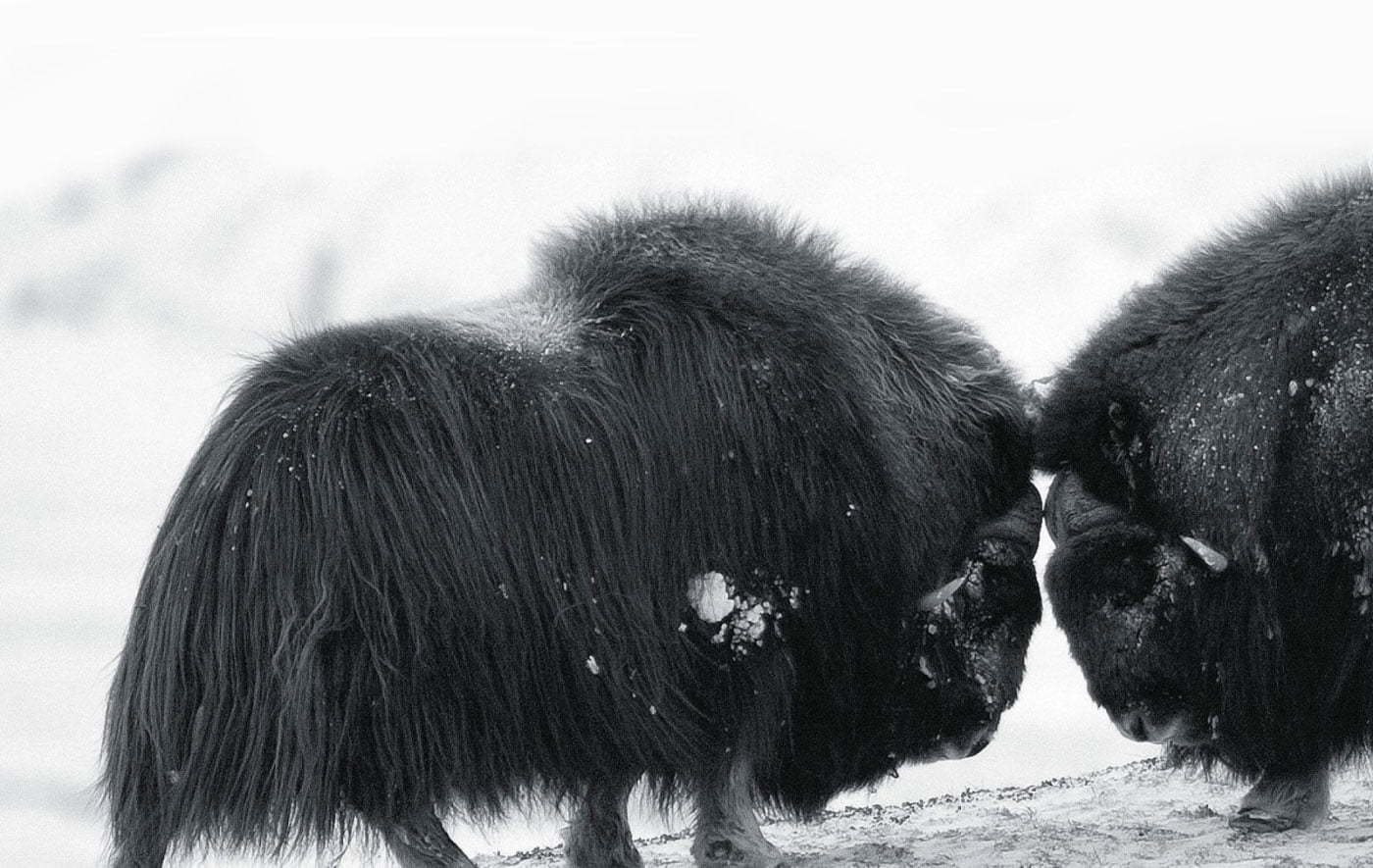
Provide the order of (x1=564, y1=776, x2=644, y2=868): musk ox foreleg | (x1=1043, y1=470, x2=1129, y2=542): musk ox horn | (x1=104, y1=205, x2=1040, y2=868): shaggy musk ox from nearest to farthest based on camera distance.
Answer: (x1=104, y1=205, x2=1040, y2=868): shaggy musk ox
(x1=564, y1=776, x2=644, y2=868): musk ox foreleg
(x1=1043, y1=470, x2=1129, y2=542): musk ox horn

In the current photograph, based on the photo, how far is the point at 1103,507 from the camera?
3.79 m

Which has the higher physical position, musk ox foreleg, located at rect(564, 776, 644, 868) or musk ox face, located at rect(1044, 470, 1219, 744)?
musk ox face, located at rect(1044, 470, 1219, 744)

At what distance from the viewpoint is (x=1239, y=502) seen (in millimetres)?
3529

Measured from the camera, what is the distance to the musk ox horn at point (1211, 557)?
3564 mm

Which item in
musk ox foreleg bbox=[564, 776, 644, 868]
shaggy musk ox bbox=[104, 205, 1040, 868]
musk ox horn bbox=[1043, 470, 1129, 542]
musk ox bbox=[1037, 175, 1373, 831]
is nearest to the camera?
shaggy musk ox bbox=[104, 205, 1040, 868]

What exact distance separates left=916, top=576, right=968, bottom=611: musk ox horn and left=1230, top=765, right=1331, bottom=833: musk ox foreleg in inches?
32.9

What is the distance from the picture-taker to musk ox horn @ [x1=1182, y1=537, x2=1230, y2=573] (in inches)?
140

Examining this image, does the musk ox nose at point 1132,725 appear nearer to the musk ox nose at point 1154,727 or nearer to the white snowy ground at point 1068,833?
the musk ox nose at point 1154,727

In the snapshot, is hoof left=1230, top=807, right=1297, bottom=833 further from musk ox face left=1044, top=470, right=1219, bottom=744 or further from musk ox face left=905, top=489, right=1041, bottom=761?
musk ox face left=905, top=489, right=1041, bottom=761

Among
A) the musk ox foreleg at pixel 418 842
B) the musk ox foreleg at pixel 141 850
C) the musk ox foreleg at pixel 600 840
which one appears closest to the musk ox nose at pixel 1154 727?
the musk ox foreleg at pixel 600 840

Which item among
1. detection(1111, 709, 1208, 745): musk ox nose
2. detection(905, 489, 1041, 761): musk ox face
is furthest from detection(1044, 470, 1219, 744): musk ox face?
detection(905, 489, 1041, 761): musk ox face

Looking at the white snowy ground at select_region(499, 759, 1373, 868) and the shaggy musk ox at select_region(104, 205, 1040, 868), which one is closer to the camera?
the shaggy musk ox at select_region(104, 205, 1040, 868)

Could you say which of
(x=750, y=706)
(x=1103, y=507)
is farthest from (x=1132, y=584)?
(x=750, y=706)

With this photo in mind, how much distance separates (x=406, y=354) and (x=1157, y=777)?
2.52 m
